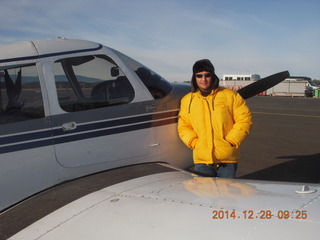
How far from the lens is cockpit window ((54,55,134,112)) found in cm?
310

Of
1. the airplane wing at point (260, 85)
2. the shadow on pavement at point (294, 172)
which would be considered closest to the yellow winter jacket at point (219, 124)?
the airplane wing at point (260, 85)

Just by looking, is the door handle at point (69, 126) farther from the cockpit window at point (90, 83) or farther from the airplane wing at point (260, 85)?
the airplane wing at point (260, 85)

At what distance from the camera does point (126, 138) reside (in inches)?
132

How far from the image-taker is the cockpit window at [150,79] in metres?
3.68

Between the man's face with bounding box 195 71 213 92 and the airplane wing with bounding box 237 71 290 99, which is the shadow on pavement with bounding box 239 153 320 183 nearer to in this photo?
the airplane wing with bounding box 237 71 290 99

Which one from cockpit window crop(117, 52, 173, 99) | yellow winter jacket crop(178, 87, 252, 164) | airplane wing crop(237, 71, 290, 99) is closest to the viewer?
yellow winter jacket crop(178, 87, 252, 164)

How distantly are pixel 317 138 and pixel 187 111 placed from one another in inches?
315

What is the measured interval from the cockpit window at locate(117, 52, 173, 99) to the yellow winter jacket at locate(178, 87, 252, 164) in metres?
0.50

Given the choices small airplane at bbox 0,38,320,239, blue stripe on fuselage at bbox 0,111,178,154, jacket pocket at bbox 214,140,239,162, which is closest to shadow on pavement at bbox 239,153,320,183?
jacket pocket at bbox 214,140,239,162

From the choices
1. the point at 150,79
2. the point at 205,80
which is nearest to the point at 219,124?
the point at 205,80

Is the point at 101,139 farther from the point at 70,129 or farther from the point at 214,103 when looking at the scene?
the point at 214,103

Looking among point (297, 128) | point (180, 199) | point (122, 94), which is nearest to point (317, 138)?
point (297, 128)

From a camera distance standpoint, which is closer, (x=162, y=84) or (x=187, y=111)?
(x=187, y=111)

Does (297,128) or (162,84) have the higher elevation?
(162,84)
